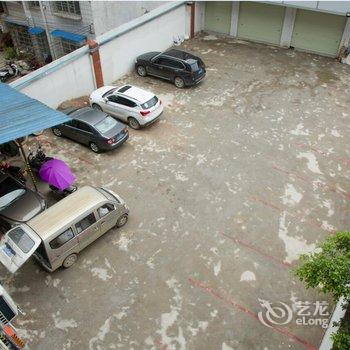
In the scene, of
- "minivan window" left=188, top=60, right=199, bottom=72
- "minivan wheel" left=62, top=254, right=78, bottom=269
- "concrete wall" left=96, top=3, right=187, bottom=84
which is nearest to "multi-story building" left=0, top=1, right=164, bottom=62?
"concrete wall" left=96, top=3, right=187, bottom=84

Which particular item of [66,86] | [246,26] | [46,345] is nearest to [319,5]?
[246,26]

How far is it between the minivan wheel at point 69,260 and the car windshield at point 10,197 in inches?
117

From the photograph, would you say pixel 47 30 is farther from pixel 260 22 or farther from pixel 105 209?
pixel 105 209

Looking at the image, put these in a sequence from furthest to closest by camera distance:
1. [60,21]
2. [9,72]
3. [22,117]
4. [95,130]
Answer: [9,72]
[60,21]
[95,130]
[22,117]

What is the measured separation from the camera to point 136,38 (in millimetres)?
20406

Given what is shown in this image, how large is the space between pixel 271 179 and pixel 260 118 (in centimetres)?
441

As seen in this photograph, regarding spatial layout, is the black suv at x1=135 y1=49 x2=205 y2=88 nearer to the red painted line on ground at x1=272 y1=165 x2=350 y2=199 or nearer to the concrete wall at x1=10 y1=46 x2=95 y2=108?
the concrete wall at x1=10 y1=46 x2=95 y2=108

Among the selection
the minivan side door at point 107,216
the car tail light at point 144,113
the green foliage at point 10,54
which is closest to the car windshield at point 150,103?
the car tail light at point 144,113

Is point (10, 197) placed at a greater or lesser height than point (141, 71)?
greater

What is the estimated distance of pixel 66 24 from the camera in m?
21.2

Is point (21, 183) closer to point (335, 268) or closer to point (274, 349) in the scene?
point (274, 349)

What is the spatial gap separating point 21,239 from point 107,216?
2.56m

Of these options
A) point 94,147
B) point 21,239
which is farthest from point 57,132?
point 21,239

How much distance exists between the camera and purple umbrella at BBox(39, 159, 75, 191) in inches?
492
